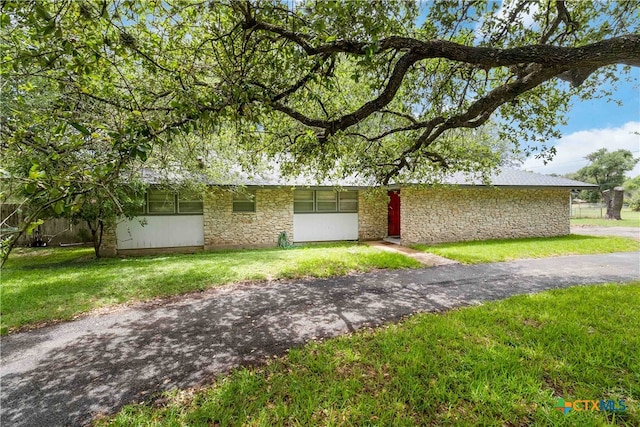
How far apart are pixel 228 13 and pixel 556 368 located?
5425 millimetres

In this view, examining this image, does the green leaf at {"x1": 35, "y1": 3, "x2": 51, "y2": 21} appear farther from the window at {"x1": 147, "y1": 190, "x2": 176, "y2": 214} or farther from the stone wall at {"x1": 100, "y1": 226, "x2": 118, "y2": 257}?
the stone wall at {"x1": 100, "y1": 226, "x2": 118, "y2": 257}

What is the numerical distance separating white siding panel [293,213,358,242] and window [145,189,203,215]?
4.02m

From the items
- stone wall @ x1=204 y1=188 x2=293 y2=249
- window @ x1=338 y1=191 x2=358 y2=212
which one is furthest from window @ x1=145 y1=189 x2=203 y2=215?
window @ x1=338 y1=191 x2=358 y2=212

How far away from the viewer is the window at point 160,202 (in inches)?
421

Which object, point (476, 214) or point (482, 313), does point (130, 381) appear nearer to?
point (482, 313)

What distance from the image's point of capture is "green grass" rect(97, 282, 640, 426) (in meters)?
2.41

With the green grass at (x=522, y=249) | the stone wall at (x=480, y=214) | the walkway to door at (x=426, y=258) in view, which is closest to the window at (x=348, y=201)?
the stone wall at (x=480, y=214)

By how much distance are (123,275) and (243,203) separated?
5268 millimetres

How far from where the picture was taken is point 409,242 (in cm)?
1162

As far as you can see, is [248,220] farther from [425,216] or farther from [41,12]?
[41,12]

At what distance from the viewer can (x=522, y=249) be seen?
32.4 ft

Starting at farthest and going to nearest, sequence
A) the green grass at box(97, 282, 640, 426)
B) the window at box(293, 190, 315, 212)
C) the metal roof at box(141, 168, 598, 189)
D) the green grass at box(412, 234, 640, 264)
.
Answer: the window at box(293, 190, 315, 212) < the metal roof at box(141, 168, 598, 189) < the green grass at box(412, 234, 640, 264) < the green grass at box(97, 282, 640, 426)

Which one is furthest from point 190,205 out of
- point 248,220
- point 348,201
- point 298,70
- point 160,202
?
point 298,70

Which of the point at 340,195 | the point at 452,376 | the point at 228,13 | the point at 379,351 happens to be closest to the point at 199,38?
the point at 228,13
